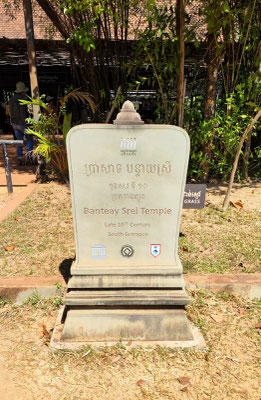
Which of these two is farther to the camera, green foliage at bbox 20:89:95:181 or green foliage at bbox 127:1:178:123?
green foliage at bbox 20:89:95:181

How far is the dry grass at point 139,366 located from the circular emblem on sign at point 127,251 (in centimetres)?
63

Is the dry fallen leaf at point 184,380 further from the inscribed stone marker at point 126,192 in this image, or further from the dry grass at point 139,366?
the inscribed stone marker at point 126,192

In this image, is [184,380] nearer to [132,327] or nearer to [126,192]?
[132,327]

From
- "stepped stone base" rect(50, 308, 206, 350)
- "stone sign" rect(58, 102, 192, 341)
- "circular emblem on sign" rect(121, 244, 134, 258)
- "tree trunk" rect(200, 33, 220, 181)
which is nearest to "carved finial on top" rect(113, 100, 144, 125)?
"stone sign" rect(58, 102, 192, 341)

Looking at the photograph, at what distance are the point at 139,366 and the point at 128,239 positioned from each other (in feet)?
2.72

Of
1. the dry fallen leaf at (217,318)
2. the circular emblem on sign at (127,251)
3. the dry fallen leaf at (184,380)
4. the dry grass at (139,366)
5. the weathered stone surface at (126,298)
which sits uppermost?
the circular emblem on sign at (127,251)

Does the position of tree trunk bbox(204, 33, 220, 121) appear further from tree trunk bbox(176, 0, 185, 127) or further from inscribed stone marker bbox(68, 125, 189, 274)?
inscribed stone marker bbox(68, 125, 189, 274)

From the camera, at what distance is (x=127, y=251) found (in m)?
2.17

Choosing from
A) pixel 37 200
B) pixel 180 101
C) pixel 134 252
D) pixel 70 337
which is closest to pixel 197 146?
pixel 180 101

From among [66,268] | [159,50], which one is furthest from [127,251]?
[159,50]

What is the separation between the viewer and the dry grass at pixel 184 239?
2.97 meters

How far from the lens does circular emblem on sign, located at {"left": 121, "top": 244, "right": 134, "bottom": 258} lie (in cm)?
217

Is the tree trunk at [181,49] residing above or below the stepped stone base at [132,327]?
above

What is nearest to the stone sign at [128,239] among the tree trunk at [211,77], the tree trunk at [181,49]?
the tree trunk at [181,49]
